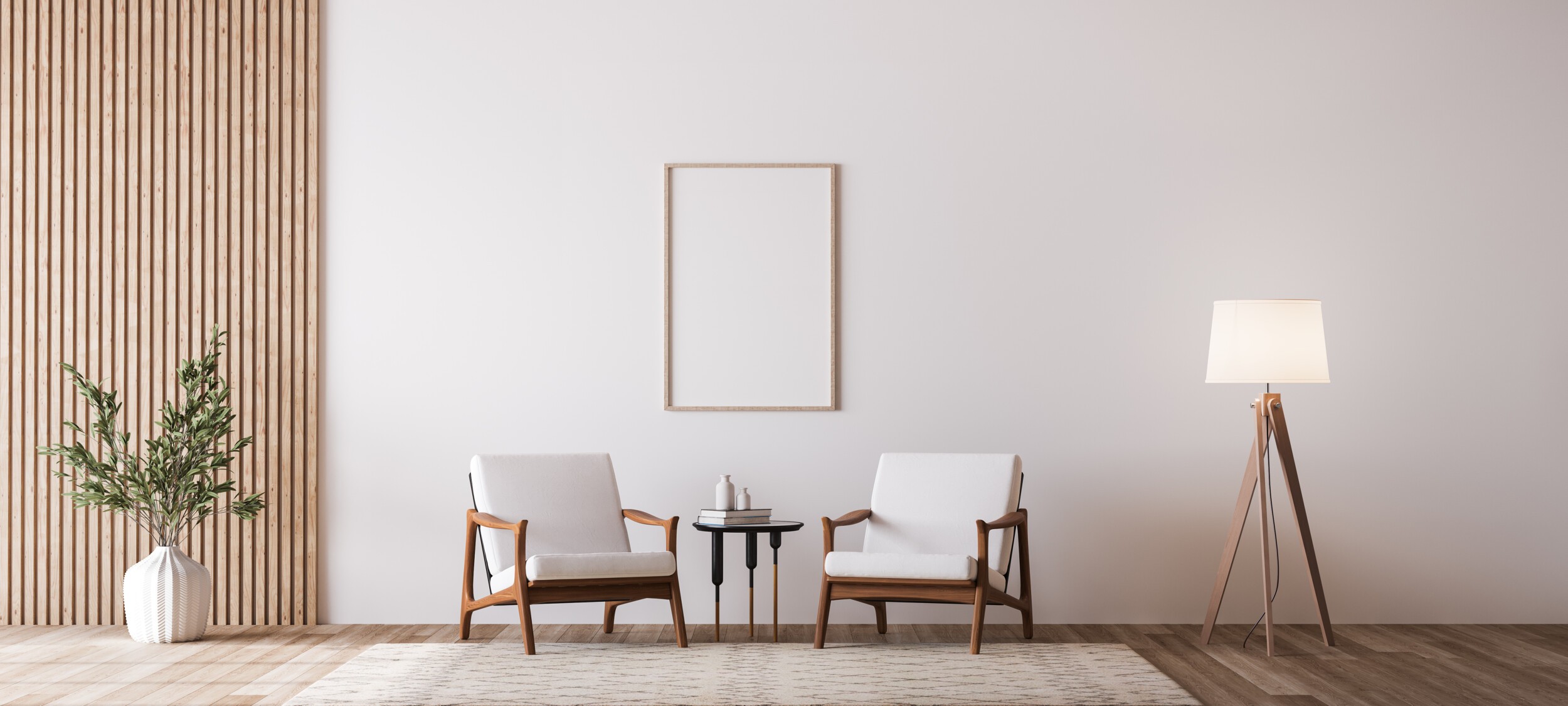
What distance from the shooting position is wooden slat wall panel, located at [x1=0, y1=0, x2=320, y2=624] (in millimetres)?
5047

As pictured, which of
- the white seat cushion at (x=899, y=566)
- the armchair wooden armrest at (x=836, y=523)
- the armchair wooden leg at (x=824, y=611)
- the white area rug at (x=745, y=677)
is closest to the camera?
the white area rug at (x=745, y=677)

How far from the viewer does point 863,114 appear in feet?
16.9

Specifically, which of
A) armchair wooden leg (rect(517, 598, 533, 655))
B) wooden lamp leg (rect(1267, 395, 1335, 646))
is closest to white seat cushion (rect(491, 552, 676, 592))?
armchair wooden leg (rect(517, 598, 533, 655))

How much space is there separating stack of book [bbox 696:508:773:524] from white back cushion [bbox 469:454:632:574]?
37 centimetres

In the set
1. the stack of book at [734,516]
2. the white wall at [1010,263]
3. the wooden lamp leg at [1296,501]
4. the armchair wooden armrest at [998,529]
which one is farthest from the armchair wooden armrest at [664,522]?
the wooden lamp leg at [1296,501]

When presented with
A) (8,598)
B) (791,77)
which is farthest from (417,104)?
(8,598)

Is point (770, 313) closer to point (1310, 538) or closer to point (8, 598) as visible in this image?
point (1310, 538)

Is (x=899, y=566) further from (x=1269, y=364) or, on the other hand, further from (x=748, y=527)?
(x=1269, y=364)

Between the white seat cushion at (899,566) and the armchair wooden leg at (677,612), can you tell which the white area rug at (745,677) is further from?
the white seat cushion at (899,566)

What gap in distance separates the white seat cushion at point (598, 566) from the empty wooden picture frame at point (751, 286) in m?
1.02

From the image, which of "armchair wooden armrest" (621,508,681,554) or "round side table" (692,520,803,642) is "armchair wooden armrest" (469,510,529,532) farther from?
"round side table" (692,520,803,642)

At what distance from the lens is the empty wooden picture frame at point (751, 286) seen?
512cm

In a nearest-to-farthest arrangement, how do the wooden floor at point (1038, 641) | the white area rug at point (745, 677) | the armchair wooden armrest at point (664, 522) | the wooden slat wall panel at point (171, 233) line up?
the white area rug at point (745, 677) < the wooden floor at point (1038, 641) < the armchair wooden armrest at point (664, 522) < the wooden slat wall panel at point (171, 233)

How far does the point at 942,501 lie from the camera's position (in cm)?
468
